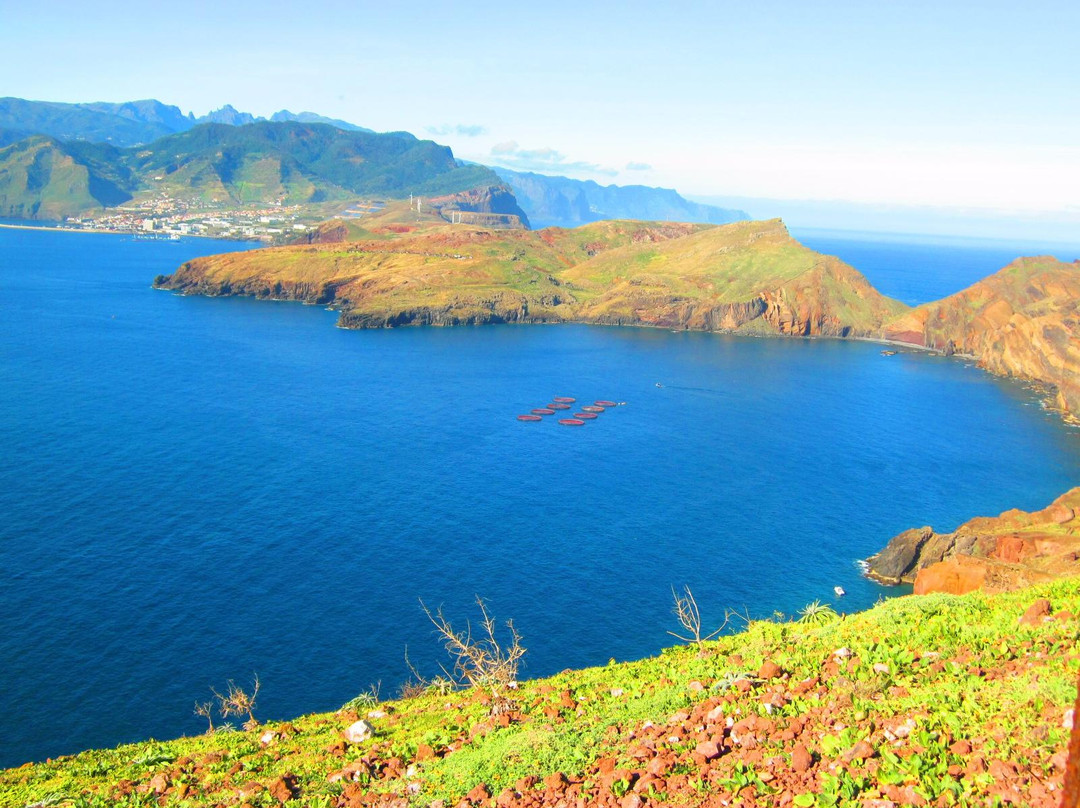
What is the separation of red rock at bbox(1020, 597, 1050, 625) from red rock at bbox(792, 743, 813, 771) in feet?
33.6

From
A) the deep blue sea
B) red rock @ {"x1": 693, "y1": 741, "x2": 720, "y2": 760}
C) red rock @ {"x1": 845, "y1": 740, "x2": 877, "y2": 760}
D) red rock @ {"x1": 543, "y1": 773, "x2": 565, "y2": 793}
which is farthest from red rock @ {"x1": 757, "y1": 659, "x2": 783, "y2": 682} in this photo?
the deep blue sea

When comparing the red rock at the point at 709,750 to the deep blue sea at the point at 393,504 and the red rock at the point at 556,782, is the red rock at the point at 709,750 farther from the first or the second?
the deep blue sea at the point at 393,504

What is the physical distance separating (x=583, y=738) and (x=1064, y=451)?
4553 inches

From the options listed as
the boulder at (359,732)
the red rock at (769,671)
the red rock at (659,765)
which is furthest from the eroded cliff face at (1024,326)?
the boulder at (359,732)

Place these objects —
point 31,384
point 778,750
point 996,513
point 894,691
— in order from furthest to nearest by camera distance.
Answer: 1. point 31,384
2. point 996,513
3. point 894,691
4. point 778,750

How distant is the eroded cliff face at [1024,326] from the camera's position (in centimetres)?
15438

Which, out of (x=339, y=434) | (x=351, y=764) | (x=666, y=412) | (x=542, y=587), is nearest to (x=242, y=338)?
(x=339, y=434)

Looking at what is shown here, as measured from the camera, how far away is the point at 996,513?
286ft

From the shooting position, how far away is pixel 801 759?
17844 mm

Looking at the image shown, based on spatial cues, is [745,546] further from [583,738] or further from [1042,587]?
[583,738]

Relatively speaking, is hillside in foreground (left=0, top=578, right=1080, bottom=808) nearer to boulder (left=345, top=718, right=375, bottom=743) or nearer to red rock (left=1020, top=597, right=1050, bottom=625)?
red rock (left=1020, top=597, right=1050, bottom=625)

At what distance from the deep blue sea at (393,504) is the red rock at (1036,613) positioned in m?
35.5

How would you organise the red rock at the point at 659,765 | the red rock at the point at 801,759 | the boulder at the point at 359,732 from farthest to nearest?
the boulder at the point at 359,732 → the red rock at the point at 659,765 → the red rock at the point at 801,759

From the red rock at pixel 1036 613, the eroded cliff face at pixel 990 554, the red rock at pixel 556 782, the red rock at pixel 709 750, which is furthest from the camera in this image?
the eroded cliff face at pixel 990 554
